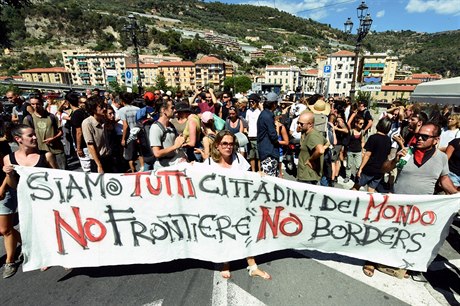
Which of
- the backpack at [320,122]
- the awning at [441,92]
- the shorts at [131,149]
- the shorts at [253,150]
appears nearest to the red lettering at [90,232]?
the shorts at [131,149]

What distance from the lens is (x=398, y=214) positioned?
2.58 metres

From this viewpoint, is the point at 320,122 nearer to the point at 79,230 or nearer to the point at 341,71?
the point at 79,230

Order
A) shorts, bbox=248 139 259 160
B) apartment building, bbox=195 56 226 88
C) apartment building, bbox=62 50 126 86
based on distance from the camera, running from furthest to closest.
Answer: apartment building, bbox=62 50 126 86 < apartment building, bbox=195 56 226 88 < shorts, bbox=248 139 259 160

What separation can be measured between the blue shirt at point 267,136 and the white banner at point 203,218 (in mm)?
1880

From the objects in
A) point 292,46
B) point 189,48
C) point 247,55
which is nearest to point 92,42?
point 189,48

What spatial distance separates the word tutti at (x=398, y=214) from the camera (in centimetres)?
254

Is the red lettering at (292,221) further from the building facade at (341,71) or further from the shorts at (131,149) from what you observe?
the building facade at (341,71)

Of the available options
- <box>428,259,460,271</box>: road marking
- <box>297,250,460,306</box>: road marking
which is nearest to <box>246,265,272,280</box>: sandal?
<box>297,250,460,306</box>: road marking

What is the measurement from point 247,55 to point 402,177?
14392cm

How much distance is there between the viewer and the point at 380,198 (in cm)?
253

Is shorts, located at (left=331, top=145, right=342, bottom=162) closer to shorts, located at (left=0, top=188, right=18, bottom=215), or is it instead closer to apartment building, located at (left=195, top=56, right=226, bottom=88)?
shorts, located at (left=0, top=188, right=18, bottom=215)

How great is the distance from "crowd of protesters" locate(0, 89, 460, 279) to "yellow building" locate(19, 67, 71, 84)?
11265 cm

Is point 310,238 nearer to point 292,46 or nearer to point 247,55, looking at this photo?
point 247,55

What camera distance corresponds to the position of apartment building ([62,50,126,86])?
98088 millimetres
